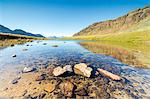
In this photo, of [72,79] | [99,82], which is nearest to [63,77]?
[72,79]

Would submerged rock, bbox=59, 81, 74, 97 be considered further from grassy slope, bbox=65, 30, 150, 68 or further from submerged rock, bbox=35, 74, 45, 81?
grassy slope, bbox=65, 30, 150, 68

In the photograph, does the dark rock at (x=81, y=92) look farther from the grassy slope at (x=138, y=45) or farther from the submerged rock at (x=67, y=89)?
the grassy slope at (x=138, y=45)

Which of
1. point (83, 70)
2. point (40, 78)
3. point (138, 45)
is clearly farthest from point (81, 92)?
point (138, 45)

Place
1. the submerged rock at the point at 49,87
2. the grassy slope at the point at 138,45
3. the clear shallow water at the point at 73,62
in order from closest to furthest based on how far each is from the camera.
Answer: the submerged rock at the point at 49,87 → the clear shallow water at the point at 73,62 → the grassy slope at the point at 138,45

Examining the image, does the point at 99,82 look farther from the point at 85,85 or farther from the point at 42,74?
the point at 42,74

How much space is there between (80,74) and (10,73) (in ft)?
30.5

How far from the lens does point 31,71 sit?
20469 mm

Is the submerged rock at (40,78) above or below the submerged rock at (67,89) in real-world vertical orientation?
below

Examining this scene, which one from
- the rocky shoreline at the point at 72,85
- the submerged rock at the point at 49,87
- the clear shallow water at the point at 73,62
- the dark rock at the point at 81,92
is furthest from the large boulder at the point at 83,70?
the submerged rock at the point at 49,87

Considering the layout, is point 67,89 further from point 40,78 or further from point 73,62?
point 73,62

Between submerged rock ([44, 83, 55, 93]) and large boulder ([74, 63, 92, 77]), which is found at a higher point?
large boulder ([74, 63, 92, 77])

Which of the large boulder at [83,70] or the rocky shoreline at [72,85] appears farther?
the large boulder at [83,70]

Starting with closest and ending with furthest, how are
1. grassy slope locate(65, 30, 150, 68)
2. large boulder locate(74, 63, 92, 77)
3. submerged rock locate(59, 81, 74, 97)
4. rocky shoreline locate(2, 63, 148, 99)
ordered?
submerged rock locate(59, 81, 74, 97) → rocky shoreline locate(2, 63, 148, 99) → large boulder locate(74, 63, 92, 77) → grassy slope locate(65, 30, 150, 68)

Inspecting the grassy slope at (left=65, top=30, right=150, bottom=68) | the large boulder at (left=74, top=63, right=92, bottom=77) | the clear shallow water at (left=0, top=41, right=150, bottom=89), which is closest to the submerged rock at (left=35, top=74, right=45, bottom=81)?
the large boulder at (left=74, top=63, right=92, bottom=77)
